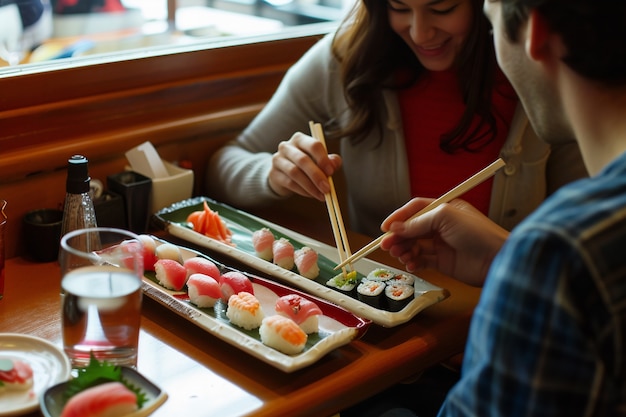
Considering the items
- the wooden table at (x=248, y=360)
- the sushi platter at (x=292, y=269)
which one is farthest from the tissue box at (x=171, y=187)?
the wooden table at (x=248, y=360)

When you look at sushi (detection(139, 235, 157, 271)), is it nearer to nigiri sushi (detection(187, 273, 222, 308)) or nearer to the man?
nigiri sushi (detection(187, 273, 222, 308))

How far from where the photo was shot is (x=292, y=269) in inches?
62.2

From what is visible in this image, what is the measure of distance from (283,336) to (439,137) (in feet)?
2.84

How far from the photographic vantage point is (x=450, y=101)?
1.94m

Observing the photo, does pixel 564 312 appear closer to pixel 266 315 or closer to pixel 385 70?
pixel 266 315

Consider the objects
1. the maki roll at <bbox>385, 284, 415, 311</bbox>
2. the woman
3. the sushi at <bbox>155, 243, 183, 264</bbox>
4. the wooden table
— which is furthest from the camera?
the woman

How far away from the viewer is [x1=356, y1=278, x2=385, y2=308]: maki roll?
1440mm

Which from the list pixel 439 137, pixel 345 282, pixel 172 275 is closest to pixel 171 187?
pixel 172 275

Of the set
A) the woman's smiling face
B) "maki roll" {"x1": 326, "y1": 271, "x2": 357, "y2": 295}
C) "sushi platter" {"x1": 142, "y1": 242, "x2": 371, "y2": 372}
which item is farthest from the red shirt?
"sushi platter" {"x1": 142, "y1": 242, "x2": 371, "y2": 372}

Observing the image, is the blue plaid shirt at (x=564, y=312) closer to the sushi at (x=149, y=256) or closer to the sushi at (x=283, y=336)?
the sushi at (x=283, y=336)

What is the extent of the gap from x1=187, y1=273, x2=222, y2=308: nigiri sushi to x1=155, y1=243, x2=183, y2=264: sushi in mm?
133

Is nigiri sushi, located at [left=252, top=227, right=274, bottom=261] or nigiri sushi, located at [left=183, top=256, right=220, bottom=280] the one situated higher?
nigiri sushi, located at [left=183, top=256, right=220, bottom=280]

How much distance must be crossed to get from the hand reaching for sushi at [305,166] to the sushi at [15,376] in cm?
72

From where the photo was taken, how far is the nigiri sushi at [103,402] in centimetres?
102
